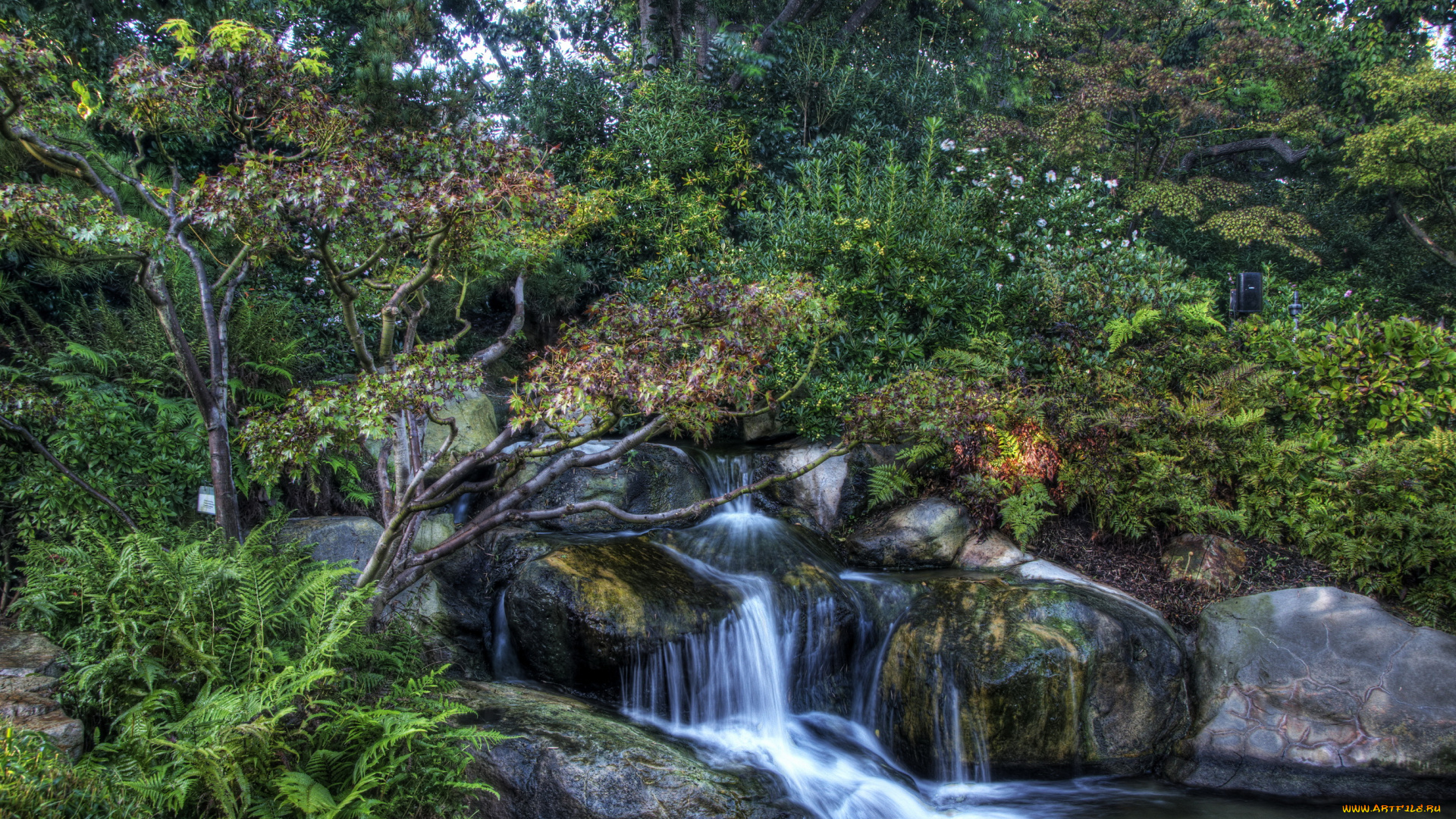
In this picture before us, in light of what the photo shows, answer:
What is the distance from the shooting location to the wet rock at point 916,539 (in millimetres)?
6695

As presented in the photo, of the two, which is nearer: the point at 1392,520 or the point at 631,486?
the point at 1392,520

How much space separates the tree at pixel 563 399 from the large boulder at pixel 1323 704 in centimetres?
346

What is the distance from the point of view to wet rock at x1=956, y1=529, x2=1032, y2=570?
21.3 ft

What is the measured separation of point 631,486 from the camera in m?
7.21

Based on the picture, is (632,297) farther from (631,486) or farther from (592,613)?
(592,613)

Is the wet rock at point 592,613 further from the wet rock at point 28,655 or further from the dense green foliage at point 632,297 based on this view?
the wet rock at point 28,655

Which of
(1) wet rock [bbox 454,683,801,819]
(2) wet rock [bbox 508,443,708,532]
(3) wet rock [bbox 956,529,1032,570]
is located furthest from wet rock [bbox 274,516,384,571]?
(3) wet rock [bbox 956,529,1032,570]

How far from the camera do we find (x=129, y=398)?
5.39 metres

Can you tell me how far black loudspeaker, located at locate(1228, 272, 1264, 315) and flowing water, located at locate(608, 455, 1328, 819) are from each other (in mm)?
5387

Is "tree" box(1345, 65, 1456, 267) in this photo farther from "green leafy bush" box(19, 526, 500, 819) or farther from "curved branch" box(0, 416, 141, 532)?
"curved branch" box(0, 416, 141, 532)

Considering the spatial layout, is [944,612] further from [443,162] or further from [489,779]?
[443,162]

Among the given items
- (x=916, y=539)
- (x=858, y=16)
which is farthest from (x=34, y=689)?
(x=858, y=16)

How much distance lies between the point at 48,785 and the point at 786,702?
4288 mm

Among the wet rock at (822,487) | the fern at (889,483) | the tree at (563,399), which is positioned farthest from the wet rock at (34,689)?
the fern at (889,483)
